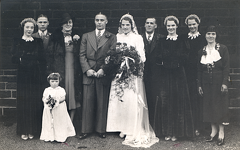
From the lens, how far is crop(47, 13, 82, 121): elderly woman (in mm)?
4805

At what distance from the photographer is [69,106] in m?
4.86

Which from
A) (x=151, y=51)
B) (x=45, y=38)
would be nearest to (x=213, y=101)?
(x=151, y=51)

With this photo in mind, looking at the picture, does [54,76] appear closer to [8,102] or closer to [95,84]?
[95,84]

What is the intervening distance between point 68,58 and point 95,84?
2.40 feet

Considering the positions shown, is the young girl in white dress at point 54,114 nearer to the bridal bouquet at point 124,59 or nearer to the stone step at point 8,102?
the stone step at point 8,102

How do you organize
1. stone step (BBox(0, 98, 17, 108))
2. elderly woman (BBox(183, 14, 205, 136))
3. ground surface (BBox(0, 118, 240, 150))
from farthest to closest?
stone step (BBox(0, 98, 17, 108)) → elderly woman (BBox(183, 14, 205, 136)) → ground surface (BBox(0, 118, 240, 150))

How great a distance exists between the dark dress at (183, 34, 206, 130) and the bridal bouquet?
3.08 ft

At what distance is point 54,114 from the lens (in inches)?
187

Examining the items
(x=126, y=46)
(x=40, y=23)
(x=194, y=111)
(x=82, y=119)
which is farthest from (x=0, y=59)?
(x=194, y=111)

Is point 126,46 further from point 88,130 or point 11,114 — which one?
point 11,114

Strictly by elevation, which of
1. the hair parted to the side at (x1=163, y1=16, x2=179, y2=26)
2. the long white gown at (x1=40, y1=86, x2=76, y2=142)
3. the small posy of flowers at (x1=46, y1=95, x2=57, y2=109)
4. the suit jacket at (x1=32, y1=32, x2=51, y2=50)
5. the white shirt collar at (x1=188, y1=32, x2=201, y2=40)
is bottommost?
the long white gown at (x1=40, y1=86, x2=76, y2=142)

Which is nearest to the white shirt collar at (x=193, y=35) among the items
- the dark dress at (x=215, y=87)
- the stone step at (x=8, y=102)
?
the dark dress at (x=215, y=87)

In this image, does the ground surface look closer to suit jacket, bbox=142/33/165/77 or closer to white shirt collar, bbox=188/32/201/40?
suit jacket, bbox=142/33/165/77

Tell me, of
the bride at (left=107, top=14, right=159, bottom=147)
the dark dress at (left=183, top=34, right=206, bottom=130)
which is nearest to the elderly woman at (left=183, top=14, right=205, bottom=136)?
the dark dress at (left=183, top=34, right=206, bottom=130)
